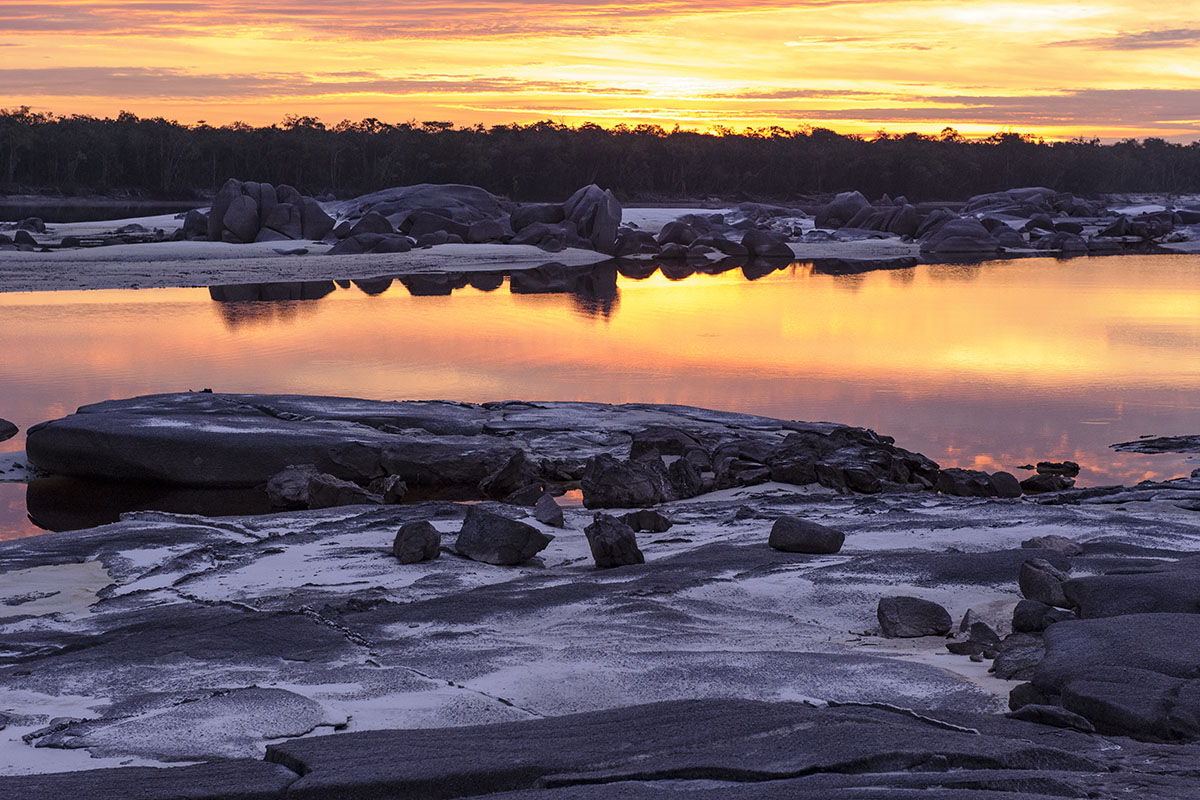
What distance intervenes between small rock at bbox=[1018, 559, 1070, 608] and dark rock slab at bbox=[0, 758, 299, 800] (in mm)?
3660

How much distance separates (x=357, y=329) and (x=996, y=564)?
18641 millimetres

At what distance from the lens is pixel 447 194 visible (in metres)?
57.6

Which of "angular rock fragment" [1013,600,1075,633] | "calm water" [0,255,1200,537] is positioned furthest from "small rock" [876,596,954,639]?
"calm water" [0,255,1200,537]

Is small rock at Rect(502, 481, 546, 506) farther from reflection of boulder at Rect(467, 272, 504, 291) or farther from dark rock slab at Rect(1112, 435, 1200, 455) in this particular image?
reflection of boulder at Rect(467, 272, 504, 291)

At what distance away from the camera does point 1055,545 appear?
725cm

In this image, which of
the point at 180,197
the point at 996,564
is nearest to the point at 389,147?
the point at 180,197

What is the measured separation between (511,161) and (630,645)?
→ 88446 millimetres

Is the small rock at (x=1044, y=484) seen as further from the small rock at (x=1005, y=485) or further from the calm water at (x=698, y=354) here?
the calm water at (x=698, y=354)

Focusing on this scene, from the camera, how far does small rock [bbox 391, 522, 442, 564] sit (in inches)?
303

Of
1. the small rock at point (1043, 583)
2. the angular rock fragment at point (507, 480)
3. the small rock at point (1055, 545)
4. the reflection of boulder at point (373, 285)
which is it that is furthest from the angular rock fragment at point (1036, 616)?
the reflection of boulder at point (373, 285)

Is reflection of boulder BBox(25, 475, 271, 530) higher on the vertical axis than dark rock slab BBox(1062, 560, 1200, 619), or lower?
lower

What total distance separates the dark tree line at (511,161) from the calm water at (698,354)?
54.4 meters

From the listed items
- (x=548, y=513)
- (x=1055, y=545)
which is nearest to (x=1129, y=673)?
(x=1055, y=545)

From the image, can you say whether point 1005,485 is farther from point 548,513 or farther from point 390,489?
point 390,489
